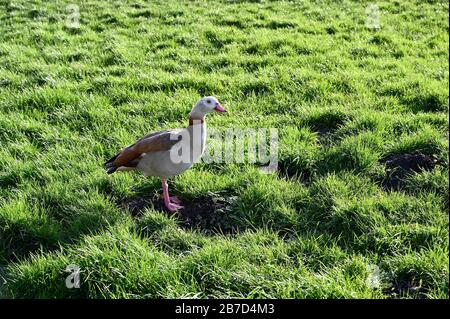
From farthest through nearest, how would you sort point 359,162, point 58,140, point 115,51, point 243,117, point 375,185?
1. point 115,51
2. point 243,117
3. point 58,140
4. point 359,162
5. point 375,185

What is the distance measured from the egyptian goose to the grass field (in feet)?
1.11

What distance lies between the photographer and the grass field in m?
3.77

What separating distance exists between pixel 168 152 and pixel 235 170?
3.01 feet

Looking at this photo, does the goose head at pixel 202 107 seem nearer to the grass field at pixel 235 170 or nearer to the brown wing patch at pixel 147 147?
the brown wing patch at pixel 147 147

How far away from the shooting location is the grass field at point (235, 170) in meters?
3.77

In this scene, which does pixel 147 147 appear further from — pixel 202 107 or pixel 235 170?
pixel 235 170

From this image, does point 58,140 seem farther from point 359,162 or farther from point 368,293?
point 368,293

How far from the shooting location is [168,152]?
4605 millimetres

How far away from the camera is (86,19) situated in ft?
37.3

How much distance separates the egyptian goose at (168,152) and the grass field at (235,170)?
339 millimetres

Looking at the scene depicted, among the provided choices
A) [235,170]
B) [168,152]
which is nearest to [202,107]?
[168,152]

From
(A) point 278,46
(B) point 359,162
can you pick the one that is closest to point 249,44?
(A) point 278,46

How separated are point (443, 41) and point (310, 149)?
532cm

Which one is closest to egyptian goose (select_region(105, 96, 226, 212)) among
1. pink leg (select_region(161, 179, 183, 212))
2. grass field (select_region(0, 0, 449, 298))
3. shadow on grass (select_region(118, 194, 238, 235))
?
pink leg (select_region(161, 179, 183, 212))
